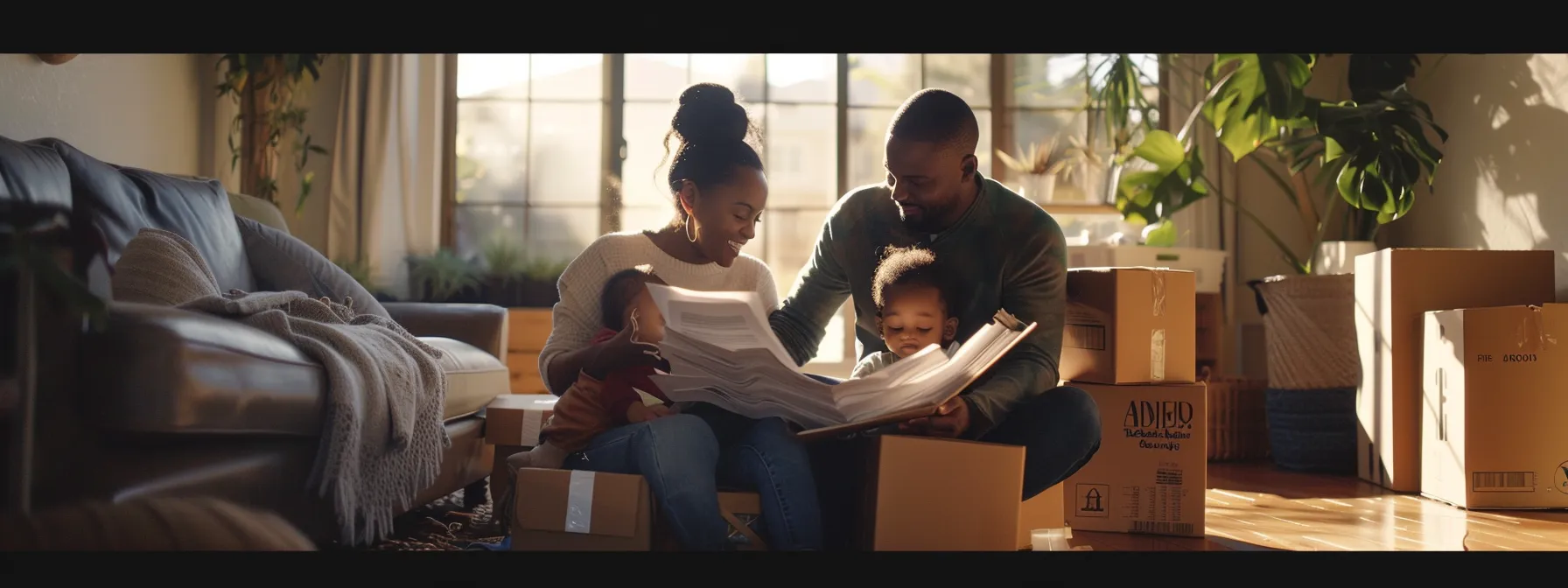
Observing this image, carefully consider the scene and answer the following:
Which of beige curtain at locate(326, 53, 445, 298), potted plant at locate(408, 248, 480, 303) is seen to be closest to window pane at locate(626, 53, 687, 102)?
beige curtain at locate(326, 53, 445, 298)

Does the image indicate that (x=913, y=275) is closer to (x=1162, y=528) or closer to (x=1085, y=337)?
(x=1085, y=337)

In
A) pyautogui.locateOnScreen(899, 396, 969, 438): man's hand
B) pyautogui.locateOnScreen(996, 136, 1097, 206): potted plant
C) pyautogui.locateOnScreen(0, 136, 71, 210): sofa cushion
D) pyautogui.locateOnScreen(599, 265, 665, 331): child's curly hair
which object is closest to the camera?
pyautogui.locateOnScreen(899, 396, 969, 438): man's hand

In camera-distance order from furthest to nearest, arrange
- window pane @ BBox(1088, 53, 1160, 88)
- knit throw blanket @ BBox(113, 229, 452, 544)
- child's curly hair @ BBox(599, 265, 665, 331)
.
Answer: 1. window pane @ BBox(1088, 53, 1160, 88)
2. knit throw blanket @ BBox(113, 229, 452, 544)
3. child's curly hair @ BBox(599, 265, 665, 331)

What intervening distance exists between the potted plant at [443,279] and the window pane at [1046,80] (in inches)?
89.1

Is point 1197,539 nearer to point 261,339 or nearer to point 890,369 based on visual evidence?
point 890,369

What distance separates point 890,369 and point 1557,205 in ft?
9.14

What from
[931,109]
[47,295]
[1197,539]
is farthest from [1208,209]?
[47,295]

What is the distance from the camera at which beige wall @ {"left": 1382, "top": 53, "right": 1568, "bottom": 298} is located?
127 inches

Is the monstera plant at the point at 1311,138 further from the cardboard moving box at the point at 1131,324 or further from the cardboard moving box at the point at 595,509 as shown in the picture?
the cardboard moving box at the point at 595,509

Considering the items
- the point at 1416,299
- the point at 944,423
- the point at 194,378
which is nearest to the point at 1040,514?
the point at 944,423

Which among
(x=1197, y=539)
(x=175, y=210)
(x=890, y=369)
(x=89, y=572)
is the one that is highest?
(x=175, y=210)

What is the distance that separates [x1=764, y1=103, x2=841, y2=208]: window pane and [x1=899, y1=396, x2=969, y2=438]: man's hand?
338 centimetres

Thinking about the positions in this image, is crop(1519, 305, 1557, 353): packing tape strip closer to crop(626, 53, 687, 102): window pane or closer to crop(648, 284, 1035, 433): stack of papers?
crop(648, 284, 1035, 433): stack of papers
